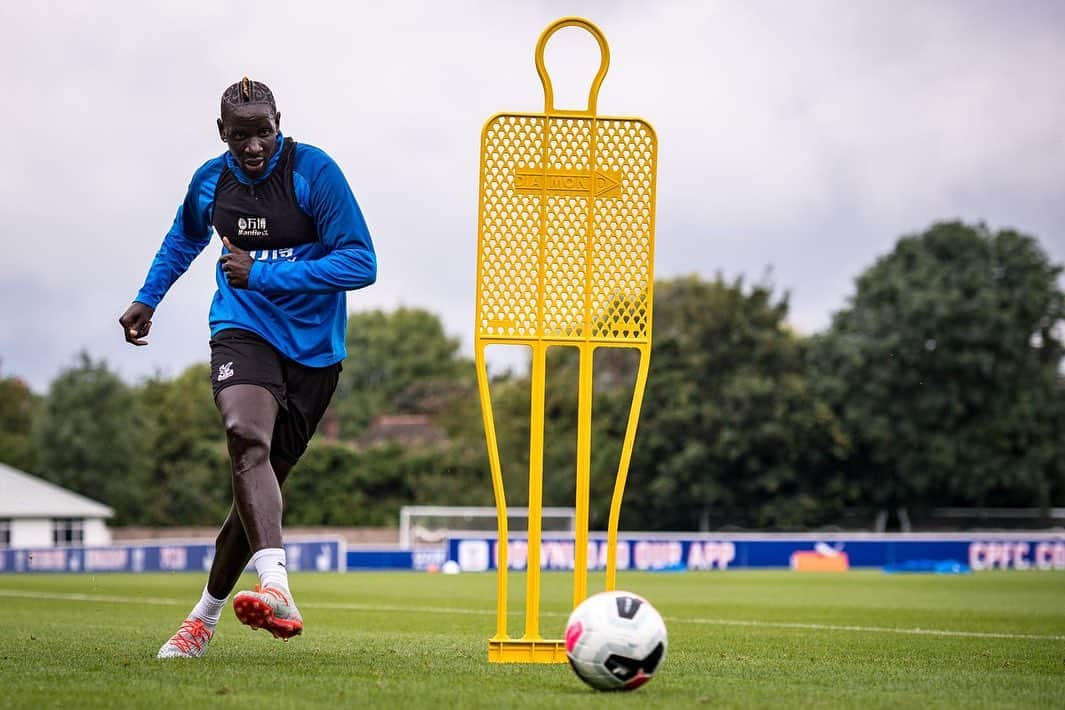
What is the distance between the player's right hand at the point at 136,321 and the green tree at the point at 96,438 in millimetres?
61139

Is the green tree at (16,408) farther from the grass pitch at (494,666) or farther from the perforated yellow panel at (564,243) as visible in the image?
the perforated yellow panel at (564,243)

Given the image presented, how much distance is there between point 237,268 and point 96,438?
63.1m

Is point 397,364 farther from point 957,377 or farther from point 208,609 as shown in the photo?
point 208,609

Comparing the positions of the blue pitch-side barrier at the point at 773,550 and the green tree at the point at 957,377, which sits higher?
the green tree at the point at 957,377

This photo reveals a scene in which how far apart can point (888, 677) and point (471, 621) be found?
22.1 feet

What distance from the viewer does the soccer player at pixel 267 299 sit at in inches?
245

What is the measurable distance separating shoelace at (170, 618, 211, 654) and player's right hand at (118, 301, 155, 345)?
4.57 ft

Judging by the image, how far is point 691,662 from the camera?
7.00 metres

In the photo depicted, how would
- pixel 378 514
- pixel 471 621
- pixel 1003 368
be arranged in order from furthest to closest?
1. pixel 378 514
2. pixel 1003 368
3. pixel 471 621

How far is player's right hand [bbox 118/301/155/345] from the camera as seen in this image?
7.03m

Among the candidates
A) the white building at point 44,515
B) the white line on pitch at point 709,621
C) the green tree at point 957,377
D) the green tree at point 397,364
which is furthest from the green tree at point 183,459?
the white line on pitch at point 709,621

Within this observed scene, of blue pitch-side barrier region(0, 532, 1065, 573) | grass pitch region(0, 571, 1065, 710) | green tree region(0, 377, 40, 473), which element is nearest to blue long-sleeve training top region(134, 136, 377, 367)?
grass pitch region(0, 571, 1065, 710)

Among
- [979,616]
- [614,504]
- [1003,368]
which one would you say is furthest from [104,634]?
[1003,368]

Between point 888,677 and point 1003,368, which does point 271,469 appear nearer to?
point 888,677
